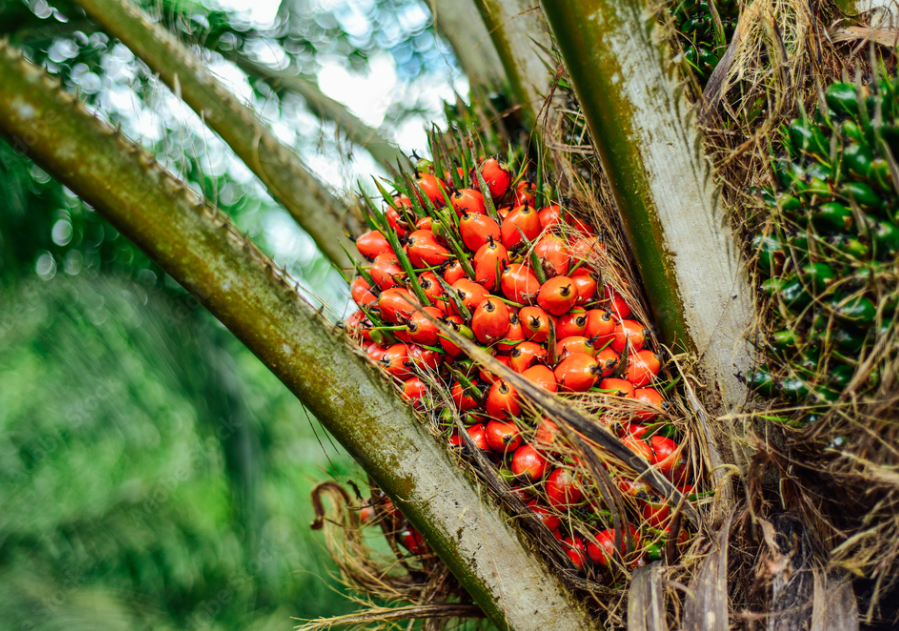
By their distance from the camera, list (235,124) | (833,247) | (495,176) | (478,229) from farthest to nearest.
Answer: (235,124)
(495,176)
(478,229)
(833,247)

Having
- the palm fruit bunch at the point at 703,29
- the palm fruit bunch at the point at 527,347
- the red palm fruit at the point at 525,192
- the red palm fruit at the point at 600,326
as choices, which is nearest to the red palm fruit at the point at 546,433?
the palm fruit bunch at the point at 527,347

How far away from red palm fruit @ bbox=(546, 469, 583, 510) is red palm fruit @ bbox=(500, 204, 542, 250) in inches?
20.8

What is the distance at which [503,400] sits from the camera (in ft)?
3.56

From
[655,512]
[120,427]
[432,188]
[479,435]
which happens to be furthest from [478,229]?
[120,427]

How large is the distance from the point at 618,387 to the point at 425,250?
542 millimetres

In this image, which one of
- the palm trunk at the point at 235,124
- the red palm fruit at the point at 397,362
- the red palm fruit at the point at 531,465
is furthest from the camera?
the palm trunk at the point at 235,124

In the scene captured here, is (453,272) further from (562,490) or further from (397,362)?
(562,490)

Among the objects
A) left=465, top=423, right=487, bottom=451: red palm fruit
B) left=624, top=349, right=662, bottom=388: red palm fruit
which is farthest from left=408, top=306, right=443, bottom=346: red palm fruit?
left=624, top=349, right=662, bottom=388: red palm fruit

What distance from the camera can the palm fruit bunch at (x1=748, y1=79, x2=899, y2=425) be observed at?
811 mm

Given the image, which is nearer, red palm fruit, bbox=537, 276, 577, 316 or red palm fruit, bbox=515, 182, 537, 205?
red palm fruit, bbox=537, 276, 577, 316

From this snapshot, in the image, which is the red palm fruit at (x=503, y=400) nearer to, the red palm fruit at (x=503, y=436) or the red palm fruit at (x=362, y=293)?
the red palm fruit at (x=503, y=436)

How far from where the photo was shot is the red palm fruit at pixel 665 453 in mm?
1051

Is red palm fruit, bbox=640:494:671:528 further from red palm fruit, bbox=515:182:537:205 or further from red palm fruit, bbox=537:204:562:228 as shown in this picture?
red palm fruit, bbox=515:182:537:205

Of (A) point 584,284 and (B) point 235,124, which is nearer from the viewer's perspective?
(A) point 584,284
